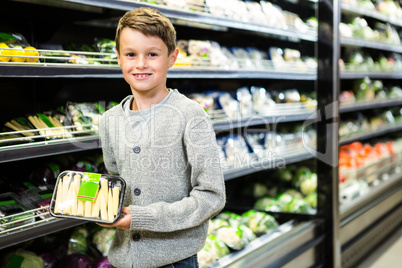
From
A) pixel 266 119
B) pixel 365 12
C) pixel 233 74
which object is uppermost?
pixel 365 12

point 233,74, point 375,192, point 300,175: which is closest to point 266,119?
point 233,74

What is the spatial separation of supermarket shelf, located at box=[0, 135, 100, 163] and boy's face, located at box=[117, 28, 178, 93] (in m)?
0.56

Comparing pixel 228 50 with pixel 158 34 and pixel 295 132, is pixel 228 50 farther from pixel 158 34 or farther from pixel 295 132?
pixel 158 34

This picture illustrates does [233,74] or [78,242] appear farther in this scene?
[233,74]

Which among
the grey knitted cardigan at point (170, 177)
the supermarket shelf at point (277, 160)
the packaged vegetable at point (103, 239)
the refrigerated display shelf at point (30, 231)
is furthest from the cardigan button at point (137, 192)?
the supermarket shelf at point (277, 160)

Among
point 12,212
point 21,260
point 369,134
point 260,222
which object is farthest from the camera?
point 369,134

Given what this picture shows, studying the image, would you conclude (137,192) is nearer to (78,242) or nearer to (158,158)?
(158,158)

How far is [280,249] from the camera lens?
7.64ft

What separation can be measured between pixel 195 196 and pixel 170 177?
96mm

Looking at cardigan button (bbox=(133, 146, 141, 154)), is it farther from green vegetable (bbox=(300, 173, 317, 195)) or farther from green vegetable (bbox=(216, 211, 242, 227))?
green vegetable (bbox=(300, 173, 317, 195))

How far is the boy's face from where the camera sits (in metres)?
1.14

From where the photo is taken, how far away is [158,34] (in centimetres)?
115

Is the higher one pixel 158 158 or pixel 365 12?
pixel 365 12

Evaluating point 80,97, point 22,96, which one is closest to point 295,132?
point 80,97
